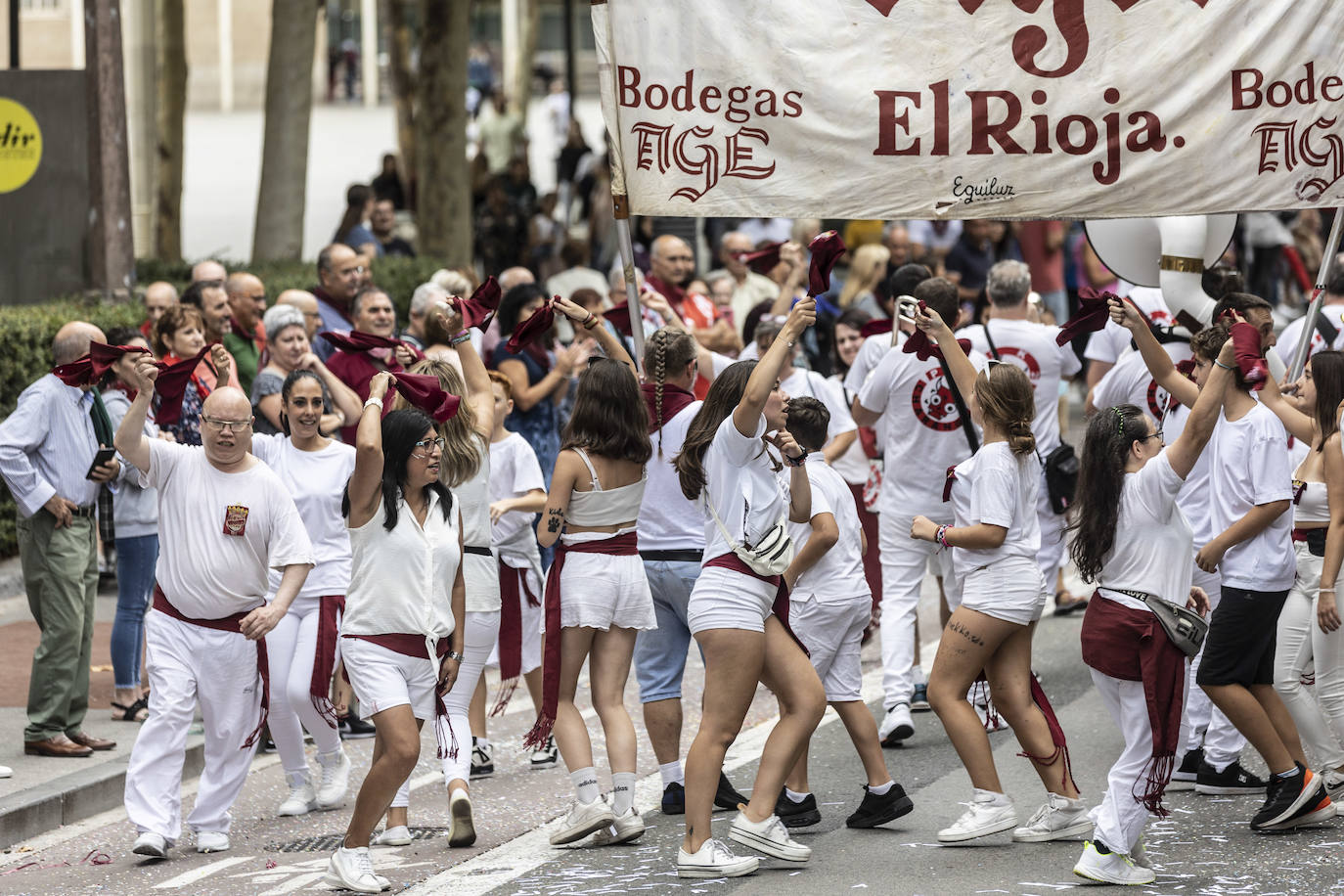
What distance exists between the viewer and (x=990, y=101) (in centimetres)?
737

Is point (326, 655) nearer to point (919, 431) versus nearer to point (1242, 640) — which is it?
point (919, 431)

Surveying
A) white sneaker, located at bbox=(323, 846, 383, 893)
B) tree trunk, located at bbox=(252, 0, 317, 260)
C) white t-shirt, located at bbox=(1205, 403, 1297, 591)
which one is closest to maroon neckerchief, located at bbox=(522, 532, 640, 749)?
white sneaker, located at bbox=(323, 846, 383, 893)

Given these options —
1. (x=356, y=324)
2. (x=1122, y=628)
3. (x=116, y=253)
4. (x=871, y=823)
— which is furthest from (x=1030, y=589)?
(x=116, y=253)

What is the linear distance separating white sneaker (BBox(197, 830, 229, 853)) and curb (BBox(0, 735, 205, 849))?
30.6 inches

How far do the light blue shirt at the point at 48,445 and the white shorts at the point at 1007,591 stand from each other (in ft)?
13.4

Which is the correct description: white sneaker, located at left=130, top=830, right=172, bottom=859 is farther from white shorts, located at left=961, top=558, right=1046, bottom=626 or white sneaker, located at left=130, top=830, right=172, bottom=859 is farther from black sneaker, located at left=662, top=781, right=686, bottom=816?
white shorts, located at left=961, top=558, right=1046, bottom=626

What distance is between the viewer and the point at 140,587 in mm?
8961

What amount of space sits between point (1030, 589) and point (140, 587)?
4470 mm

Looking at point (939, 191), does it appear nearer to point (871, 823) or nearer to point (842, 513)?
point (842, 513)

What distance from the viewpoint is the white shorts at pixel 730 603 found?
6.37m

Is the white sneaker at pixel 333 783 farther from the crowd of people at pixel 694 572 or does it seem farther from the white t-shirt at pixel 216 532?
the white t-shirt at pixel 216 532

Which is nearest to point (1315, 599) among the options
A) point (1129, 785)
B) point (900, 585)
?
point (1129, 785)

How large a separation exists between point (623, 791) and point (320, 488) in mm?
2022

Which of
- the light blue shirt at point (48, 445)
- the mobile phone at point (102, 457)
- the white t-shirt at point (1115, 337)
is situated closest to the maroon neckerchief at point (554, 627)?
the mobile phone at point (102, 457)
